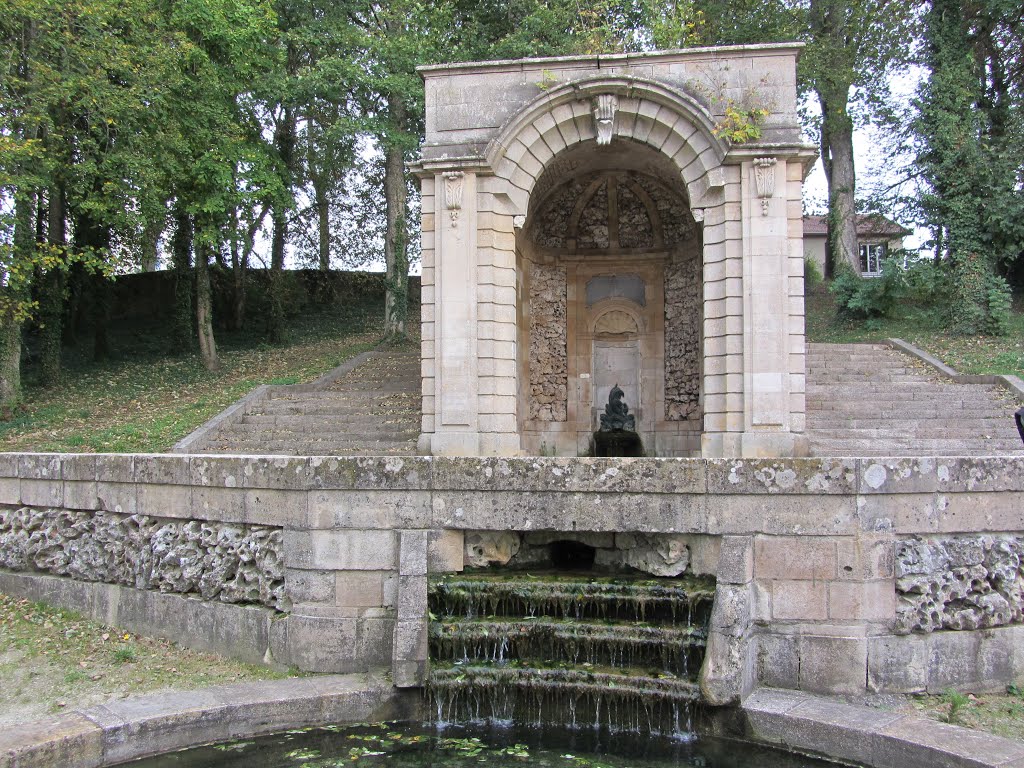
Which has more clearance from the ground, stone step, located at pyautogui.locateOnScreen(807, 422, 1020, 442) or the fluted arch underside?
the fluted arch underside

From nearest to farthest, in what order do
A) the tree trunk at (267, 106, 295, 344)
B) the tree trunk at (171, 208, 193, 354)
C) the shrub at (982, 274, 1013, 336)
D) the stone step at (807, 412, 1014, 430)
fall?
the stone step at (807, 412, 1014, 430) → the shrub at (982, 274, 1013, 336) → the tree trunk at (171, 208, 193, 354) → the tree trunk at (267, 106, 295, 344)

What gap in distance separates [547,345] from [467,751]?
10.9 m

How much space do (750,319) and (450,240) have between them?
179 inches

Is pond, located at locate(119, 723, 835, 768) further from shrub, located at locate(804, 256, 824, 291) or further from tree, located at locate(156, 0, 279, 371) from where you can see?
shrub, located at locate(804, 256, 824, 291)

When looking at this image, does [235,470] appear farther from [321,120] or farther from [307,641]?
[321,120]

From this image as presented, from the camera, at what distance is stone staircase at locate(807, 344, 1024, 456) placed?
41.1ft

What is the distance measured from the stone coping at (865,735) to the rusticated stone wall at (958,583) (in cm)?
77

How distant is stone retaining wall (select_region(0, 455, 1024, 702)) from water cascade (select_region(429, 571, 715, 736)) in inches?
10.5

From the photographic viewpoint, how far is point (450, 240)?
12539 millimetres

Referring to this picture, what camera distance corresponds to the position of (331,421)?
15.0 metres

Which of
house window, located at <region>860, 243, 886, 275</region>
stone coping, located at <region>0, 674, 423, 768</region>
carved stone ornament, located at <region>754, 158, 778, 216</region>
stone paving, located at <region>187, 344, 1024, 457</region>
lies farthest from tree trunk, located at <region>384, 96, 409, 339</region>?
house window, located at <region>860, 243, 886, 275</region>

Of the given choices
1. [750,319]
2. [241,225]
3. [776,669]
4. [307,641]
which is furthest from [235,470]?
[241,225]

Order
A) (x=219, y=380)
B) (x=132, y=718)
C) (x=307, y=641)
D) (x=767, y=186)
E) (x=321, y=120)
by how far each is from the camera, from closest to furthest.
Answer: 1. (x=132, y=718)
2. (x=307, y=641)
3. (x=767, y=186)
4. (x=219, y=380)
5. (x=321, y=120)

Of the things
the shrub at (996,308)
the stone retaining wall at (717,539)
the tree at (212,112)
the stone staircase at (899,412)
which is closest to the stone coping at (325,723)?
the stone retaining wall at (717,539)
